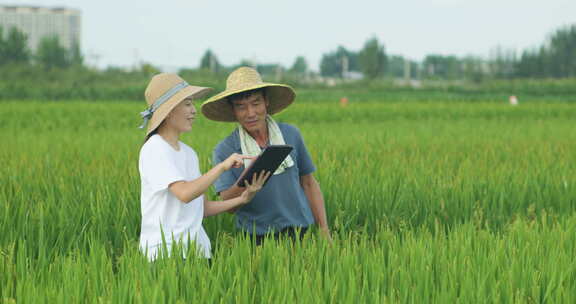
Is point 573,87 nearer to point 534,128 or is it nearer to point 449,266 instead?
point 534,128

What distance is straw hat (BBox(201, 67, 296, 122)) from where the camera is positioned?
2797 millimetres

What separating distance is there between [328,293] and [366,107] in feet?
42.7

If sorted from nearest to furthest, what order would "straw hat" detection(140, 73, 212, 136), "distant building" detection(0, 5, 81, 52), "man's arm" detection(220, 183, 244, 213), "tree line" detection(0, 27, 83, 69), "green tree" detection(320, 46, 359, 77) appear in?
"straw hat" detection(140, 73, 212, 136)
"man's arm" detection(220, 183, 244, 213)
"tree line" detection(0, 27, 83, 69)
"green tree" detection(320, 46, 359, 77)
"distant building" detection(0, 5, 81, 52)

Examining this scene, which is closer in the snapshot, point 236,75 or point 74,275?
point 74,275

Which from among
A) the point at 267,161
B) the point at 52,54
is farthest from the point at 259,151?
the point at 52,54

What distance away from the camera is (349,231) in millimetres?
3451

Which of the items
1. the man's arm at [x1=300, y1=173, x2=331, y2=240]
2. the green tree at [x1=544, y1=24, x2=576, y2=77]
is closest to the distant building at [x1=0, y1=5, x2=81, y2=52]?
the green tree at [x1=544, y1=24, x2=576, y2=77]

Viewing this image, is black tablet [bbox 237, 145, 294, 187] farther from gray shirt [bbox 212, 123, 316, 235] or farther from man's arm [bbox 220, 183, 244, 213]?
gray shirt [bbox 212, 123, 316, 235]

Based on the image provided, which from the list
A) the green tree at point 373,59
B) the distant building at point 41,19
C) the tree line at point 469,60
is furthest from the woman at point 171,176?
the distant building at point 41,19

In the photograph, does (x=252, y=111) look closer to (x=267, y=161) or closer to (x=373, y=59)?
(x=267, y=161)

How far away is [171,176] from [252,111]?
2.03 feet

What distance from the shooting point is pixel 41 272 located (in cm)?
223

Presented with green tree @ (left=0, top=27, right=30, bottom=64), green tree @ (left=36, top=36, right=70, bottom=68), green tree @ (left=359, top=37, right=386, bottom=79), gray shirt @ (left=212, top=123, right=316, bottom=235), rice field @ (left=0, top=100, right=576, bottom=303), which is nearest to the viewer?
rice field @ (left=0, top=100, right=576, bottom=303)

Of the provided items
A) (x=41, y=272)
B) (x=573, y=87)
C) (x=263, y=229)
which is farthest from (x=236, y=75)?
(x=573, y=87)
